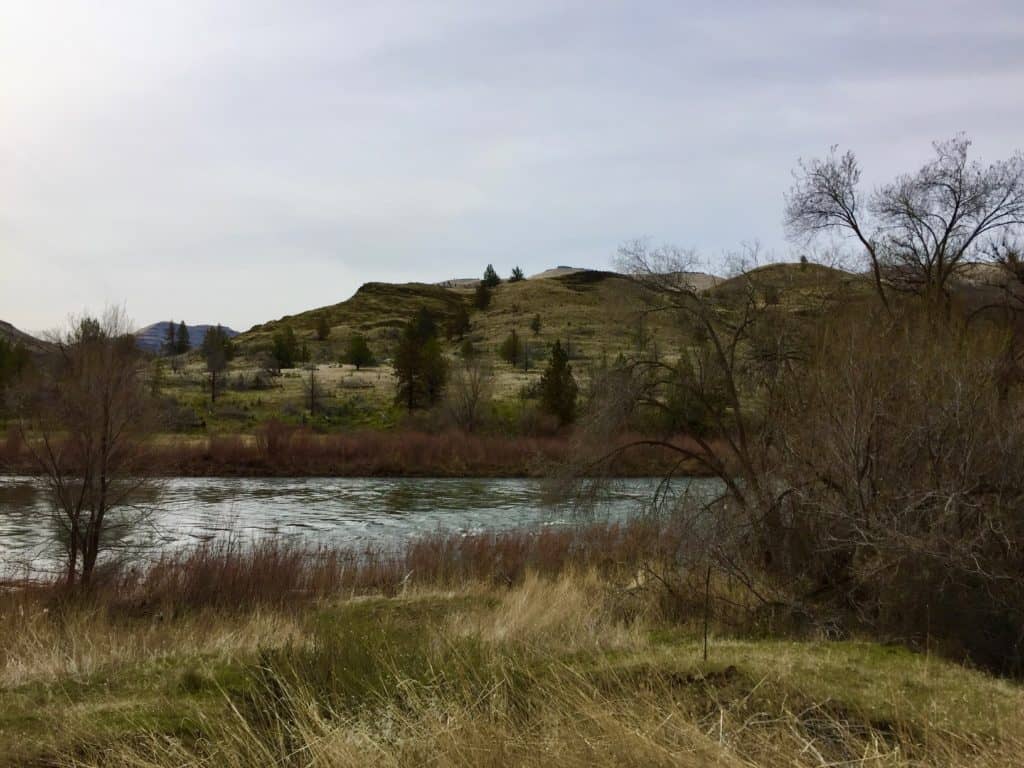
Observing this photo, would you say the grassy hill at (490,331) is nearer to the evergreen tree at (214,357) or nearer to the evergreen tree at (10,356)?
the evergreen tree at (214,357)

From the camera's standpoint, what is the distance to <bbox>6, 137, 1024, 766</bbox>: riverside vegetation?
17.4ft

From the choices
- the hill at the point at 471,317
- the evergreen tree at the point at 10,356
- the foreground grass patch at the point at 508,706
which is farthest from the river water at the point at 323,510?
the hill at the point at 471,317

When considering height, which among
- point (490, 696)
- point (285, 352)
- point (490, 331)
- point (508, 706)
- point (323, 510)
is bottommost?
point (323, 510)

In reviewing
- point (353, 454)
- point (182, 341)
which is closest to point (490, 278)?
point (182, 341)

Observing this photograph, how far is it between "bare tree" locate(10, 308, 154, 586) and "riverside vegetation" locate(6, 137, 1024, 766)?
0.07 m

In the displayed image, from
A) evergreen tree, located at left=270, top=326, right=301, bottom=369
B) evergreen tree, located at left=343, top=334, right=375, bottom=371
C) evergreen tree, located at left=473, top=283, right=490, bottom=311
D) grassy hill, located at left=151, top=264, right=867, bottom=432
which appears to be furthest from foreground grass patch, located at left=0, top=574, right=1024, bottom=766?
evergreen tree, located at left=473, top=283, right=490, bottom=311

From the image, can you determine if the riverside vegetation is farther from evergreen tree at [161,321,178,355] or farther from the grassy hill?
evergreen tree at [161,321,178,355]

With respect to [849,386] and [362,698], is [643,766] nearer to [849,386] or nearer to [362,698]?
[362,698]

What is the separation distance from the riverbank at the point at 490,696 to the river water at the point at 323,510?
8.33 meters

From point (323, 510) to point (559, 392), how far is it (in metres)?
29.5

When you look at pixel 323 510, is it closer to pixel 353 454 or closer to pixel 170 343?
pixel 353 454

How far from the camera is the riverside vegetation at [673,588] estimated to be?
5316mm

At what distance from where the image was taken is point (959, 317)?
51.7 ft

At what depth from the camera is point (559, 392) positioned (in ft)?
192
